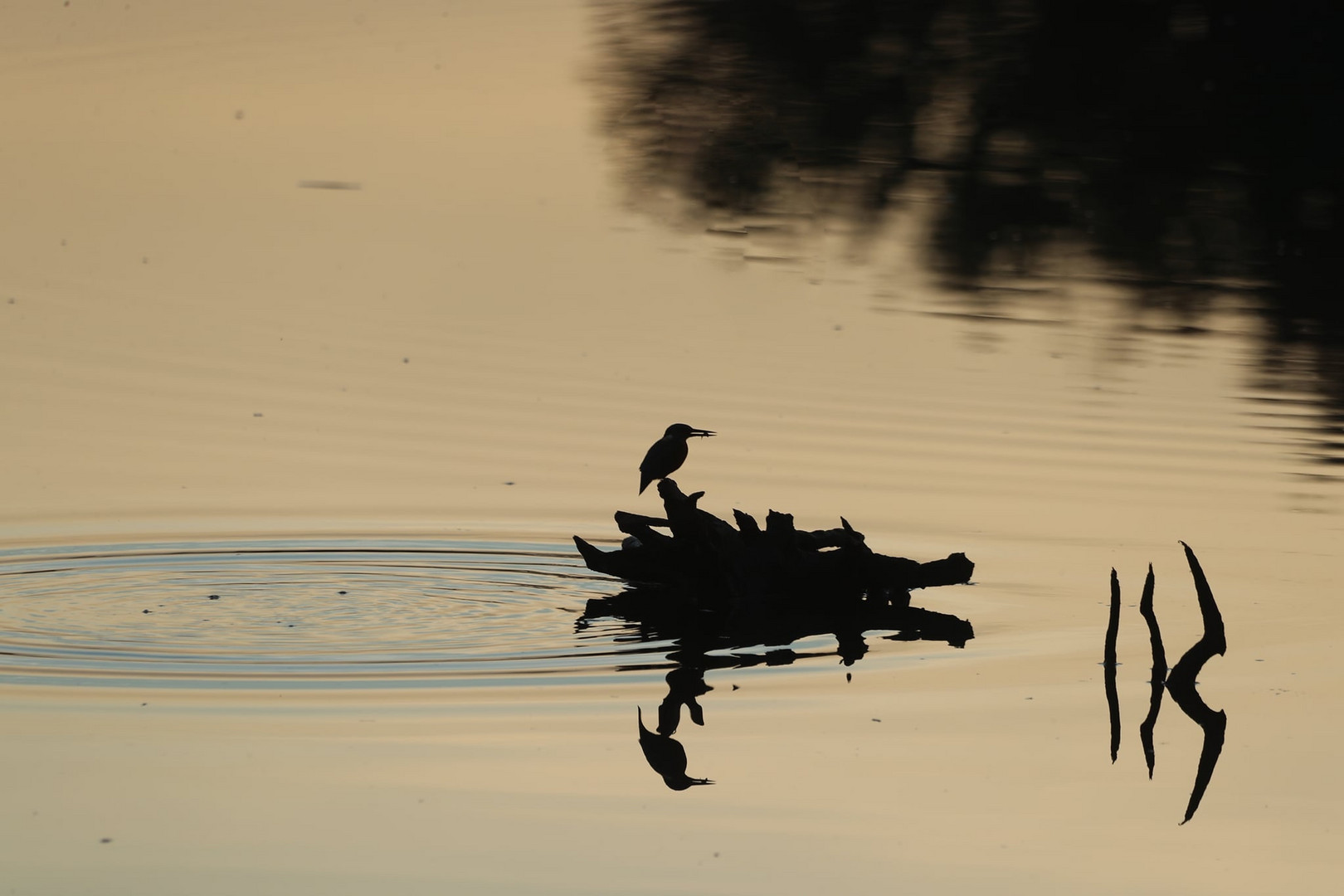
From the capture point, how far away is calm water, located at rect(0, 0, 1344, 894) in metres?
9.39

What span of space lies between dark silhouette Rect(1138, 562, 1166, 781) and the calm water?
0.24 ft

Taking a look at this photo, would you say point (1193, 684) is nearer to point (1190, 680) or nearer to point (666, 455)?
point (1190, 680)

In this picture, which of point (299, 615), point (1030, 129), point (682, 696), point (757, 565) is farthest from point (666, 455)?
point (1030, 129)

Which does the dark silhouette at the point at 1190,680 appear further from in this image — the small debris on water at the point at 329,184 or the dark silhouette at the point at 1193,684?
the small debris on water at the point at 329,184

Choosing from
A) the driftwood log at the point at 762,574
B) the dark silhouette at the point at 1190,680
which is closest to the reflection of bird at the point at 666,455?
the driftwood log at the point at 762,574

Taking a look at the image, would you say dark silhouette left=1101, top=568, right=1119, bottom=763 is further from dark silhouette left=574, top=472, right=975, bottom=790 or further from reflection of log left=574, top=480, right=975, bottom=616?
reflection of log left=574, top=480, right=975, bottom=616

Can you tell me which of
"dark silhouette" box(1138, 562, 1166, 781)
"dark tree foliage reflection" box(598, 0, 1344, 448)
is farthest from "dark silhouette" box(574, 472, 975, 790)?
"dark tree foliage reflection" box(598, 0, 1344, 448)

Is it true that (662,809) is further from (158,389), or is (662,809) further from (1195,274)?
(1195,274)

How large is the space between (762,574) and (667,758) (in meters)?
2.91

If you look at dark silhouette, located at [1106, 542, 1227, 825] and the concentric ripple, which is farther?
the concentric ripple

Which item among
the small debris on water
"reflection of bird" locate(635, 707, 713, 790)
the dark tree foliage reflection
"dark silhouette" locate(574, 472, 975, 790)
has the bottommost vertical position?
the dark tree foliage reflection

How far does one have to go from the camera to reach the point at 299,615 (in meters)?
12.6

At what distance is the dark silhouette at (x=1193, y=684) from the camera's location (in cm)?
1018

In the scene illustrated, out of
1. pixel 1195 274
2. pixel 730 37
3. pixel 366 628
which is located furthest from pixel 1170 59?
pixel 366 628
